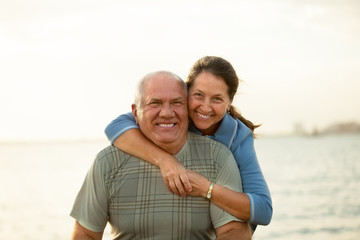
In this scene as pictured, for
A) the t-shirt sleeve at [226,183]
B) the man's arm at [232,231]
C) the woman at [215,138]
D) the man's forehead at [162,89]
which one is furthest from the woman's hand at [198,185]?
the man's forehead at [162,89]

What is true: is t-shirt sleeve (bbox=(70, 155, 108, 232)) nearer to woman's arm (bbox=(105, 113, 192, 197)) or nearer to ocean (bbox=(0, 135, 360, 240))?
woman's arm (bbox=(105, 113, 192, 197))

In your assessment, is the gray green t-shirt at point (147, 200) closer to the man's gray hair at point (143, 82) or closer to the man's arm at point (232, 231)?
the man's arm at point (232, 231)

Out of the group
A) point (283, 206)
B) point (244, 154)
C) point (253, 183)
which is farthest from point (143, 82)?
point (283, 206)

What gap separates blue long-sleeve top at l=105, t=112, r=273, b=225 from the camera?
9.43ft

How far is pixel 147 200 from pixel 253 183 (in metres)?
0.70

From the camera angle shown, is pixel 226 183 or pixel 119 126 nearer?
pixel 226 183

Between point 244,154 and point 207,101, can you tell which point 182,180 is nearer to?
point 244,154

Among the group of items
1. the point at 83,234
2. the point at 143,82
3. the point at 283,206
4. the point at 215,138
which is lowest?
the point at 283,206

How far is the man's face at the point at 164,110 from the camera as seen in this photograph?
2928mm

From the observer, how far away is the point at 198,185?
283 centimetres

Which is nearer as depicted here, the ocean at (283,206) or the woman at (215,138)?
the woman at (215,138)

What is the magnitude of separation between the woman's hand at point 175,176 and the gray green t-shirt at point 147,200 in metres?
0.06

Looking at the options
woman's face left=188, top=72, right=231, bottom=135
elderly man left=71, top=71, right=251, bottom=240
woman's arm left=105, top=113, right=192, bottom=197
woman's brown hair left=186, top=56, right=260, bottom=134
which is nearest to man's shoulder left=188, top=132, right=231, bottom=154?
elderly man left=71, top=71, right=251, bottom=240

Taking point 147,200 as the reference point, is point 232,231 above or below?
below
